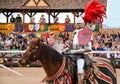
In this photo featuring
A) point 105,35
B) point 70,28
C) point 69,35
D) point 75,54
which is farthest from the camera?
point 70,28

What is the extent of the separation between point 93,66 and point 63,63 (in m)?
0.76

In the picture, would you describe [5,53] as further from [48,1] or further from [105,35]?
[48,1]

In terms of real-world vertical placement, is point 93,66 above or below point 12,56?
above

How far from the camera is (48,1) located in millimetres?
39344

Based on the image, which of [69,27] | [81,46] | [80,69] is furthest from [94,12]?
[69,27]

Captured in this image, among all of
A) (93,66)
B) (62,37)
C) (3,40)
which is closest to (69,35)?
(62,37)

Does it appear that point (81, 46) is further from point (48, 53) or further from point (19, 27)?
point (19, 27)

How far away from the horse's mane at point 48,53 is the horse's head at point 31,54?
0.15 m

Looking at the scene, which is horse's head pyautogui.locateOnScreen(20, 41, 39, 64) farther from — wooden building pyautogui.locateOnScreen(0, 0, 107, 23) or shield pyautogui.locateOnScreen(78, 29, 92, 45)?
wooden building pyautogui.locateOnScreen(0, 0, 107, 23)

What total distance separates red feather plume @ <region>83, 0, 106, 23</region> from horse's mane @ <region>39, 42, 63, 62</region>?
3.75ft

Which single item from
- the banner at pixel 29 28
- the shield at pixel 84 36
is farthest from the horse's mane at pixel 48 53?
the banner at pixel 29 28

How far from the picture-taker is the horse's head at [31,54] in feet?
29.3

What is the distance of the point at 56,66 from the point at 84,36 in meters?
0.87

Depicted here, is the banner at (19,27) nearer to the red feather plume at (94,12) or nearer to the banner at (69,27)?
the banner at (69,27)
